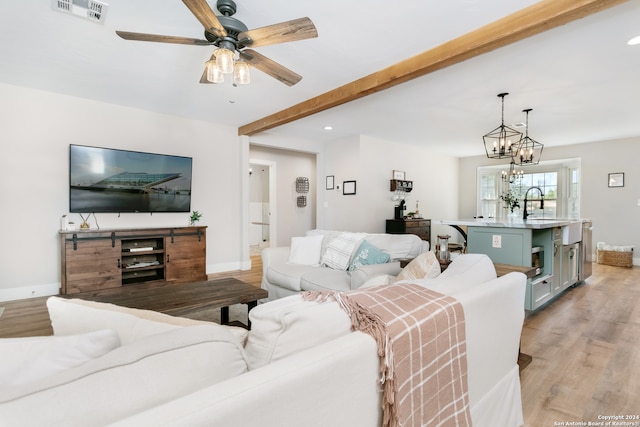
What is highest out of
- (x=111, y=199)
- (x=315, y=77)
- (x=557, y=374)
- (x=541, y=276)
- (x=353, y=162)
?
(x=315, y=77)

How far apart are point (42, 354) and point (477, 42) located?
2851 mm

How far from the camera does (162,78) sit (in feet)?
10.7

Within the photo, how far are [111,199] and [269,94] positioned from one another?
96.8 inches

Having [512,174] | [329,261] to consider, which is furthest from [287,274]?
[512,174]

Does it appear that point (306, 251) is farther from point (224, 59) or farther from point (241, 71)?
point (224, 59)

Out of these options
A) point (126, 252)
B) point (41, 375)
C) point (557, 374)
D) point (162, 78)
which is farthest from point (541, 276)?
point (126, 252)

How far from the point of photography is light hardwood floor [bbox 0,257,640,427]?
1.74 metres

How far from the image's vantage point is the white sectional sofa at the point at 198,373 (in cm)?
51

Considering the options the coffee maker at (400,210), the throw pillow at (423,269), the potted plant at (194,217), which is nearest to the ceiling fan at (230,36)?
the throw pillow at (423,269)

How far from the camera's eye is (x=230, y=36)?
216 cm

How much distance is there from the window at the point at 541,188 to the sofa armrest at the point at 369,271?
5206 millimetres

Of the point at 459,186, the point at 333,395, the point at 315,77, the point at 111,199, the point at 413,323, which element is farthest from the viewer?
the point at 459,186

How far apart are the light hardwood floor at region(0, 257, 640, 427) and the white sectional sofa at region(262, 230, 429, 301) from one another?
117 cm

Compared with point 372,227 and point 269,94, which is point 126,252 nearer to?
point 269,94
